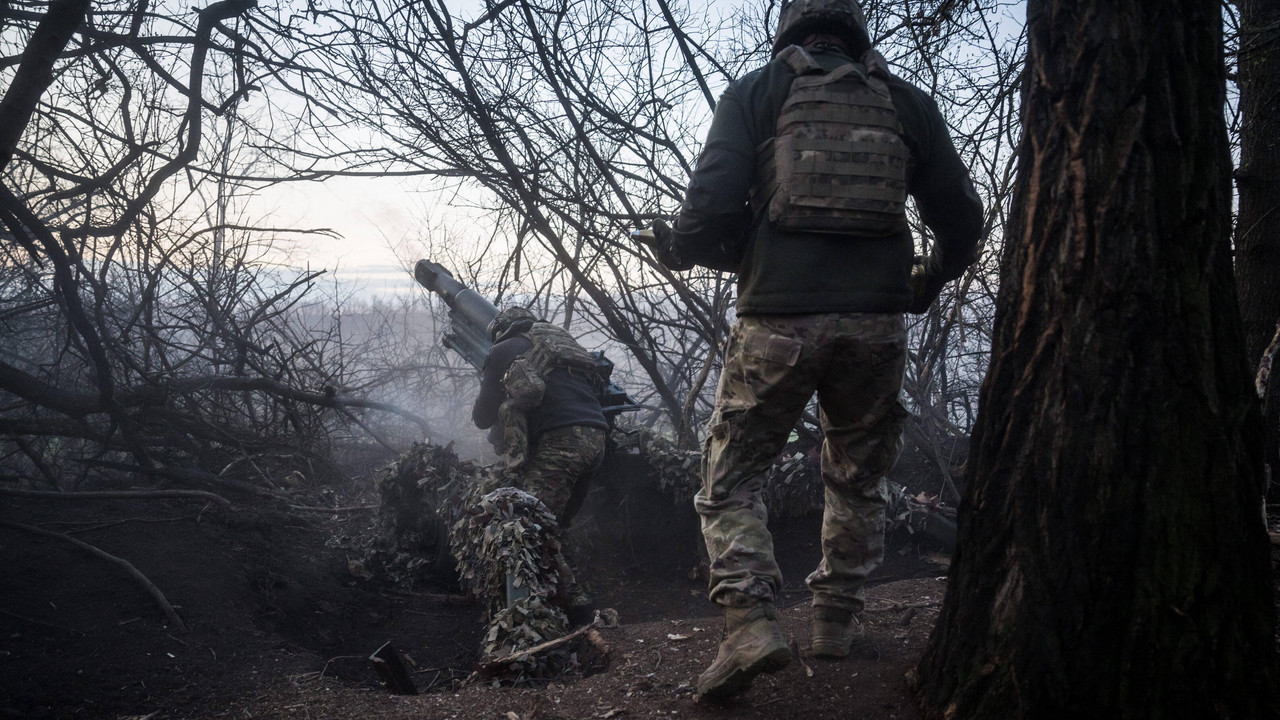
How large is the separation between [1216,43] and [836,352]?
1.04 m

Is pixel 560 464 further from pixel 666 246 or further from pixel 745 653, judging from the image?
pixel 745 653

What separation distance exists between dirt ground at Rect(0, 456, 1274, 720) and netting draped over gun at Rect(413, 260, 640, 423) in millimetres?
749

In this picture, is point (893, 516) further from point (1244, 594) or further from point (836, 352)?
point (1244, 594)

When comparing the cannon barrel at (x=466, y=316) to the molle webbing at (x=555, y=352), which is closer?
the molle webbing at (x=555, y=352)

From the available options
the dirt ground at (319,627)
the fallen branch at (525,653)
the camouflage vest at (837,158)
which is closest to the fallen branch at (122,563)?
the dirt ground at (319,627)

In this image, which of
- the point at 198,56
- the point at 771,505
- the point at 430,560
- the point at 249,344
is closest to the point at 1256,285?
the point at 771,505

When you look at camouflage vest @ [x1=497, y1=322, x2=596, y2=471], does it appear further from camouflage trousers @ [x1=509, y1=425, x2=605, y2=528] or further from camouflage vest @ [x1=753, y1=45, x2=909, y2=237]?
camouflage vest @ [x1=753, y1=45, x2=909, y2=237]

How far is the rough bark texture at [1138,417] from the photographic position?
148 cm

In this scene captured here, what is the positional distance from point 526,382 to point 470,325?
1.48 m

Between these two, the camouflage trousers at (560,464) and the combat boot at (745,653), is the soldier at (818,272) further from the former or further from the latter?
the camouflage trousers at (560,464)

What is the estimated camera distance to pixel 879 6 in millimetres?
3717

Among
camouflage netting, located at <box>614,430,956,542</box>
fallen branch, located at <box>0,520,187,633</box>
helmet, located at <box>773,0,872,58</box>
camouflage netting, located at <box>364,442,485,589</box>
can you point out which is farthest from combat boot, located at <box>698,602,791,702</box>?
camouflage netting, located at <box>364,442,485,589</box>

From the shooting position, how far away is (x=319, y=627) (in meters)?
3.88

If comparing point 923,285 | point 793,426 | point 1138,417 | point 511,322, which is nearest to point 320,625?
point 511,322
